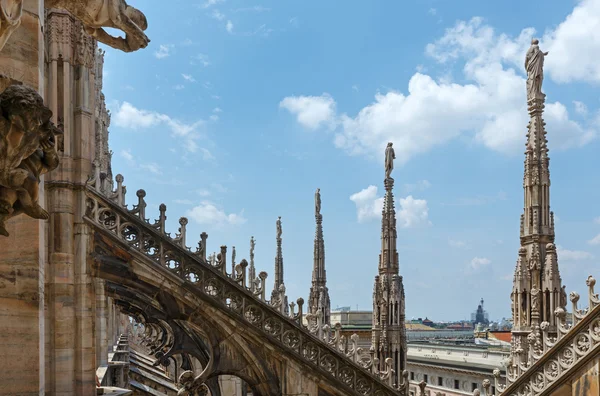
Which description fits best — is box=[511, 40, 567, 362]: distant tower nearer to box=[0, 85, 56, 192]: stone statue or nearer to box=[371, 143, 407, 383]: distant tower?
box=[371, 143, 407, 383]: distant tower

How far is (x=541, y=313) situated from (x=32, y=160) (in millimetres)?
14028

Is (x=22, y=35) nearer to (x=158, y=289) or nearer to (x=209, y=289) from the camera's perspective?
(x=158, y=289)

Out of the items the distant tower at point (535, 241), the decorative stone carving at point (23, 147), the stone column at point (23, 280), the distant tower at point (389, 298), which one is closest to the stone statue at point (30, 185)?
the decorative stone carving at point (23, 147)

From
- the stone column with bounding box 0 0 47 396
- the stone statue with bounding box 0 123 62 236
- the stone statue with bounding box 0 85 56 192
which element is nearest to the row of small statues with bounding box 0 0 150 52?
the stone column with bounding box 0 0 47 396

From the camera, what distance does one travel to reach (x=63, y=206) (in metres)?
8.55

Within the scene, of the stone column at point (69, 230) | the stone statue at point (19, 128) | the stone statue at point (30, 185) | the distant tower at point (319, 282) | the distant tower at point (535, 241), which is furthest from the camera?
the distant tower at point (319, 282)

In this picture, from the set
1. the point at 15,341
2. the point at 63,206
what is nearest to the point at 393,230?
the point at 63,206

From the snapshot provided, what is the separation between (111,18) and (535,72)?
1335cm

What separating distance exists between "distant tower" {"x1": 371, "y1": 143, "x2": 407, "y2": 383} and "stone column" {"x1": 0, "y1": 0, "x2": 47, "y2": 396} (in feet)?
46.8

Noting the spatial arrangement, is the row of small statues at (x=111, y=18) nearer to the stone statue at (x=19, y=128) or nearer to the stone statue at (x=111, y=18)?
the stone statue at (x=111, y=18)

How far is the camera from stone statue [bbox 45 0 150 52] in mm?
4512

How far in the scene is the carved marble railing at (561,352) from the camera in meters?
9.30

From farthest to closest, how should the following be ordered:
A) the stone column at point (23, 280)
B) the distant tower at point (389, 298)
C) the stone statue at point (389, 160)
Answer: the stone statue at point (389, 160) < the distant tower at point (389, 298) < the stone column at point (23, 280)

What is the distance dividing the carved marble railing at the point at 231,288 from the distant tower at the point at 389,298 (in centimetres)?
758
